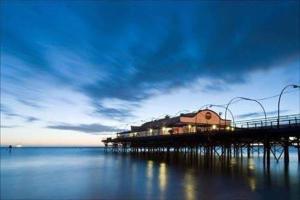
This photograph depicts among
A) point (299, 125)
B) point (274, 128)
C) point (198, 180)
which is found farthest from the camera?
point (274, 128)

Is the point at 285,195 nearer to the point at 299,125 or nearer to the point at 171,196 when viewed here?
the point at 171,196

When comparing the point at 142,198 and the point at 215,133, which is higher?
the point at 215,133

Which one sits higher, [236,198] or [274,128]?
[274,128]

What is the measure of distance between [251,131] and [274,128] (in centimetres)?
293

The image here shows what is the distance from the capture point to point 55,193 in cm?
2448

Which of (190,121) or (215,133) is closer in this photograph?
(215,133)

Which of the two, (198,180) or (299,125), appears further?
(299,125)

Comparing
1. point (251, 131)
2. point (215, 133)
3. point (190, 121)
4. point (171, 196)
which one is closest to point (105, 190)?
point (171, 196)

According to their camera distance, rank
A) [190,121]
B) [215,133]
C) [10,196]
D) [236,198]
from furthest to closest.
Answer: [190,121] → [215,133] → [10,196] → [236,198]

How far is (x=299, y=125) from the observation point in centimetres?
3238

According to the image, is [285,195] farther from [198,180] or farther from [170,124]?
[170,124]

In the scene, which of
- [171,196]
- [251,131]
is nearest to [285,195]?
[171,196]

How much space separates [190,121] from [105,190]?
5193 cm

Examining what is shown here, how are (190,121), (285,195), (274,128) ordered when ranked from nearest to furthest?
(285,195), (274,128), (190,121)
